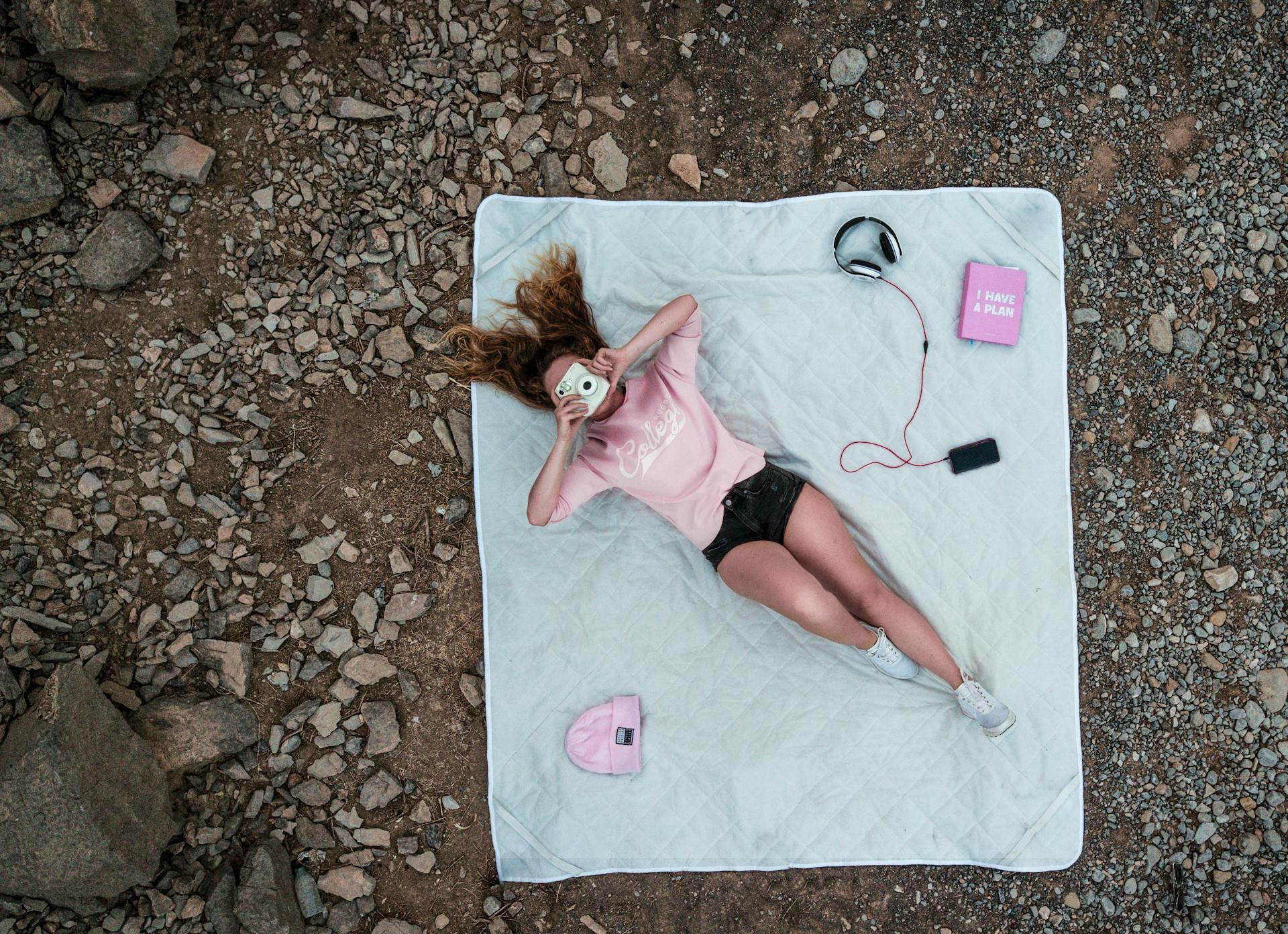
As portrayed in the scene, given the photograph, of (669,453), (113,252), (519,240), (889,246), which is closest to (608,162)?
(519,240)

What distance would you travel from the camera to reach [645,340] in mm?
2609

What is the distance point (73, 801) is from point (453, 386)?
6.52 feet

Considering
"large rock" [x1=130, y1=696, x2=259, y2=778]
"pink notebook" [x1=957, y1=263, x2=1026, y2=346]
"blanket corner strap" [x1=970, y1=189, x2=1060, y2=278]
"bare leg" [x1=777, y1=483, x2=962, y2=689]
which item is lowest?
"large rock" [x1=130, y1=696, x2=259, y2=778]

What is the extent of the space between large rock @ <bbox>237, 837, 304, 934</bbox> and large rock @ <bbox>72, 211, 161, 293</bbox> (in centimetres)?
Result: 231

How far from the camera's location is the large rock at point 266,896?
2.81 metres

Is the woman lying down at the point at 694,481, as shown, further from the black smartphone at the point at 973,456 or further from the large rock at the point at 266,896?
the large rock at the point at 266,896

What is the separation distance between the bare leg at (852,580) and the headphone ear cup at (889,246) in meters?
1.00

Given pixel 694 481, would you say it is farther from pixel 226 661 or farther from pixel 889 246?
pixel 226 661

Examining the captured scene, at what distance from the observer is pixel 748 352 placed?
302 centimetres

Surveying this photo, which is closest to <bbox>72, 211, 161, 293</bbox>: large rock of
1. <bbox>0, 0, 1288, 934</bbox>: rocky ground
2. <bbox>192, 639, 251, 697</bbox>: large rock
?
<bbox>0, 0, 1288, 934</bbox>: rocky ground

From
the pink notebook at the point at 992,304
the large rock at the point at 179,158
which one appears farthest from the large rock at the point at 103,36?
the pink notebook at the point at 992,304

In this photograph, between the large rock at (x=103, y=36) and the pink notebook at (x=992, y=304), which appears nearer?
the large rock at (x=103, y=36)

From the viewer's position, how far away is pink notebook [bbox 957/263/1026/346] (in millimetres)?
2969

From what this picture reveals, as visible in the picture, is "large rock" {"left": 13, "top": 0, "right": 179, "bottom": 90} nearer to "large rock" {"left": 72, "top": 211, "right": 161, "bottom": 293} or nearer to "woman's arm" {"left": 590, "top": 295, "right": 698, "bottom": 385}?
"large rock" {"left": 72, "top": 211, "right": 161, "bottom": 293}
